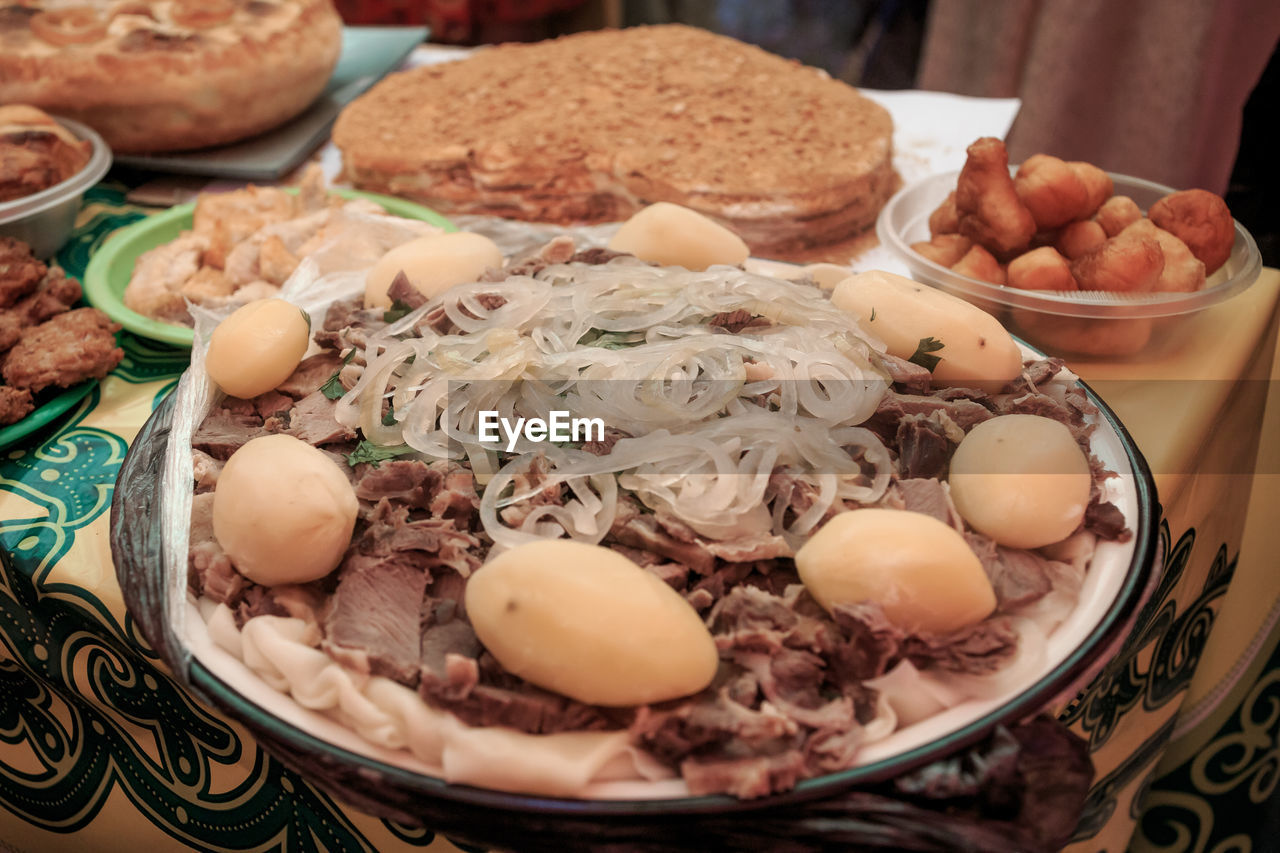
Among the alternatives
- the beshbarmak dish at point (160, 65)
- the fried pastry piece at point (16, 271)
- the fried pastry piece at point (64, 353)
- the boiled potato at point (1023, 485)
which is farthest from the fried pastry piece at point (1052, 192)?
the beshbarmak dish at point (160, 65)

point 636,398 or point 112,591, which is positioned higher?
point 636,398

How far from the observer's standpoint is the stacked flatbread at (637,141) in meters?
1.56

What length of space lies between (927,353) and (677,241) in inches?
14.2

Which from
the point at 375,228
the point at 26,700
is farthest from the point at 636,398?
the point at 26,700

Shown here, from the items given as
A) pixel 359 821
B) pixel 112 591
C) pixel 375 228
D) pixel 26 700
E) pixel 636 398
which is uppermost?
pixel 636 398

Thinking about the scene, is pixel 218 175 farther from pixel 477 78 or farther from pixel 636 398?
pixel 636 398

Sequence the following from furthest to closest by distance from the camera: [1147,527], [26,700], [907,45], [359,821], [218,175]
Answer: [907,45], [218,175], [26,700], [359,821], [1147,527]

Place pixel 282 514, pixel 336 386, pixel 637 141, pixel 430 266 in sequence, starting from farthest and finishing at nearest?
pixel 637 141, pixel 430 266, pixel 336 386, pixel 282 514

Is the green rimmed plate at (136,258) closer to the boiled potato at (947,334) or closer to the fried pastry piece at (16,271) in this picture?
the fried pastry piece at (16,271)

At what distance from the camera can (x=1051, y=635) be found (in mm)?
654

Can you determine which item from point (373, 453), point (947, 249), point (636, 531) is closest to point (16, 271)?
point (373, 453)

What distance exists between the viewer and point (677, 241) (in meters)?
1.09

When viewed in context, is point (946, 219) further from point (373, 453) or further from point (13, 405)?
point (13, 405)

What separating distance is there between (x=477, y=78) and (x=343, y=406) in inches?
54.9
